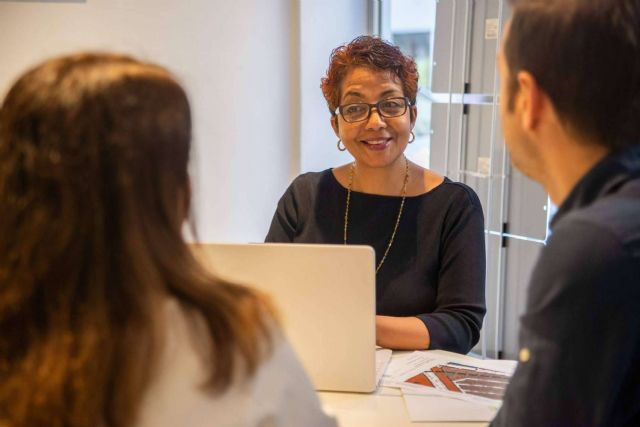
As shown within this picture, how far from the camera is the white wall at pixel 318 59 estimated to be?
3467 mm

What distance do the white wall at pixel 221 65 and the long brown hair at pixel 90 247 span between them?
2.19 metres

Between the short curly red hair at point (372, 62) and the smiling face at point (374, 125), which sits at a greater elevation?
the short curly red hair at point (372, 62)

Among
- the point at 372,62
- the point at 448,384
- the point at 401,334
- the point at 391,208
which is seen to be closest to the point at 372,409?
the point at 448,384

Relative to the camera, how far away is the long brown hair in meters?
0.76

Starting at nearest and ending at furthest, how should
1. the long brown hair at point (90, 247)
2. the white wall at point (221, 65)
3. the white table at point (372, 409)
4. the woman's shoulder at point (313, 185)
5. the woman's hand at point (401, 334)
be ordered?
the long brown hair at point (90, 247), the white table at point (372, 409), the woman's hand at point (401, 334), the woman's shoulder at point (313, 185), the white wall at point (221, 65)

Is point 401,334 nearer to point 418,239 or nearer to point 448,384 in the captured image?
point 448,384

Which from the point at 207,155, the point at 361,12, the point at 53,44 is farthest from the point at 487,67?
the point at 53,44

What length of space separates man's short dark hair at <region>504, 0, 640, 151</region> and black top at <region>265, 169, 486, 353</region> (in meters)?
0.90

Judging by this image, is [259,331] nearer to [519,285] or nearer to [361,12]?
[519,285]

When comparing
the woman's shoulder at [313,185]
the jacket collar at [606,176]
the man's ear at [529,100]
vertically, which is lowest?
the woman's shoulder at [313,185]

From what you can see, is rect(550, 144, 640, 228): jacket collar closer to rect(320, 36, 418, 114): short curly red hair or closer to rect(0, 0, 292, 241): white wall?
rect(320, 36, 418, 114): short curly red hair

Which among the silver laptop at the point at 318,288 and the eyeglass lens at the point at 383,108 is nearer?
the silver laptop at the point at 318,288

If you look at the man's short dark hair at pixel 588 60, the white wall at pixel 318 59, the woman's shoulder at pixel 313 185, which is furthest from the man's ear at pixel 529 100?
the white wall at pixel 318 59

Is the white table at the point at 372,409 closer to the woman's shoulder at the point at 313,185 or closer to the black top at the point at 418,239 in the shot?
the black top at the point at 418,239
